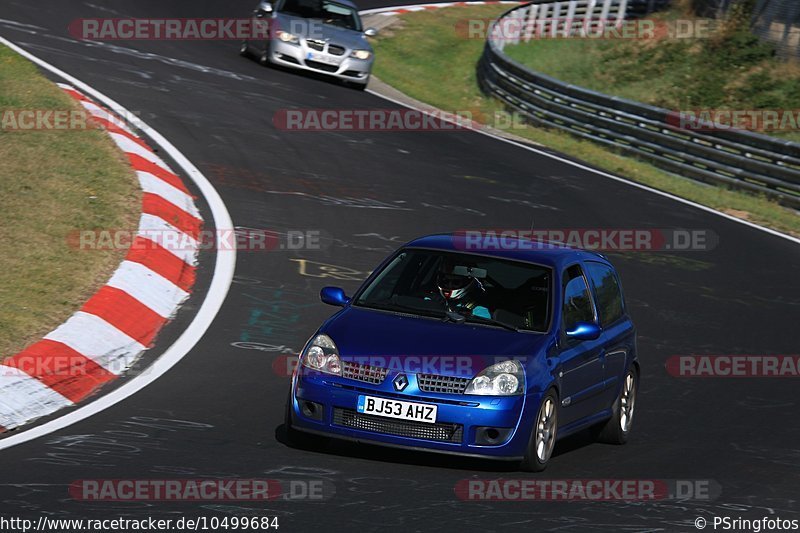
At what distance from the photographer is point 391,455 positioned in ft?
27.7

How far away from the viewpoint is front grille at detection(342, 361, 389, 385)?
8086mm

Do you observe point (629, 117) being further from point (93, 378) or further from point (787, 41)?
point (93, 378)

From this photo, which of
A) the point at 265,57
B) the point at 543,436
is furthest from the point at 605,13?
the point at 543,436

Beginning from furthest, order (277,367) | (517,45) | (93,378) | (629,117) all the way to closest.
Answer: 1. (517,45)
2. (629,117)
3. (277,367)
4. (93,378)

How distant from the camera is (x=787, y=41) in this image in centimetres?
3147

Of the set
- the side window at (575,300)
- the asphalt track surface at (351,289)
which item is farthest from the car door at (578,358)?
the asphalt track surface at (351,289)

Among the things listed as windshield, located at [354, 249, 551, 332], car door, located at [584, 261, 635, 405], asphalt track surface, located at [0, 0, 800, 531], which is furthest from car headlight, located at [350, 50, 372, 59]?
windshield, located at [354, 249, 551, 332]

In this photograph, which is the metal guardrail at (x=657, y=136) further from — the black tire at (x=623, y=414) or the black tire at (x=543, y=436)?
the black tire at (x=543, y=436)

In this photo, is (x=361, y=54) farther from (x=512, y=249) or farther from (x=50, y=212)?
(x=512, y=249)

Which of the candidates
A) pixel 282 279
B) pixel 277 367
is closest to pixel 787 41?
pixel 282 279

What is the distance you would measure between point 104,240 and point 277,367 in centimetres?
261

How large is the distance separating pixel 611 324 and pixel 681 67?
82.8 feet

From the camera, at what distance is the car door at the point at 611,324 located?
31.6ft

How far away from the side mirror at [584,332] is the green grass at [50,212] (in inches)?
Answer: 144
